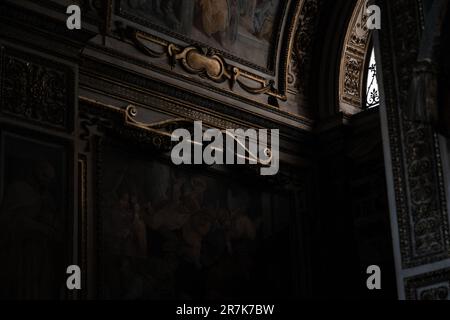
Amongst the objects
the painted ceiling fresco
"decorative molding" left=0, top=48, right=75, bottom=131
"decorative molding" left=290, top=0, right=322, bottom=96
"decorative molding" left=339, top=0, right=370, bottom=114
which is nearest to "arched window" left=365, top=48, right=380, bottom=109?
"decorative molding" left=339, top=0, right=370, bottom=114

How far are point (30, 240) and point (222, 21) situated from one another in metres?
5.23

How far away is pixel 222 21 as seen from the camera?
1420cm

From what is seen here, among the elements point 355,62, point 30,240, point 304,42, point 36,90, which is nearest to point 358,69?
point 355,62

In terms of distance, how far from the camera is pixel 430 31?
9875mm

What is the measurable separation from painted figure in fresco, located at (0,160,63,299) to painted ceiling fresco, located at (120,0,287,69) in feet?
11.6

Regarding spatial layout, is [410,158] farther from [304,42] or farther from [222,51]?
[304,42]

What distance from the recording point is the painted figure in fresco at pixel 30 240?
10.0 metres

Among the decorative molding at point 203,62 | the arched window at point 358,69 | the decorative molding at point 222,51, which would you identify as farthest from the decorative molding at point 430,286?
the arched window at point 358,69

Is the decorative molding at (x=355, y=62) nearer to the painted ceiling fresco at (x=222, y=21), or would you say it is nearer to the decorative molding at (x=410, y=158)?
the painted ceiling fresco at (x=222, y=21)

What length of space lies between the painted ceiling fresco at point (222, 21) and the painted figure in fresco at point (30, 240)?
3.55 meters

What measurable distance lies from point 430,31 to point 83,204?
452 cm

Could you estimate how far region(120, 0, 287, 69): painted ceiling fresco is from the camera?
1347 centimetres

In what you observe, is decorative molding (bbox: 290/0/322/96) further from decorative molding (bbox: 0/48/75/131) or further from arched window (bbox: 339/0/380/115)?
decorative molding (bbox: 0/48/75/131)

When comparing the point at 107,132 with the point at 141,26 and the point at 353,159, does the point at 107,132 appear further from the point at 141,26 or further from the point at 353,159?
the point at 353,159
